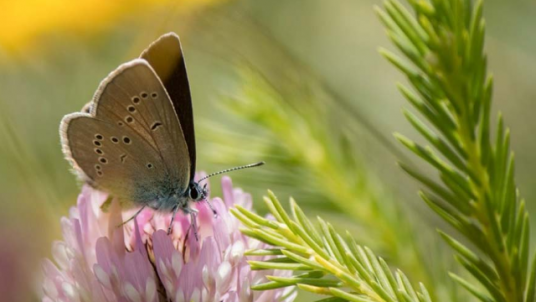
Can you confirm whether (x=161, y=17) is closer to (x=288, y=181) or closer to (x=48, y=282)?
(x=288, y=181)

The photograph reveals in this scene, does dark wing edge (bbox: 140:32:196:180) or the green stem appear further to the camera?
dark wing edge (bbox: 140:32:196:180)

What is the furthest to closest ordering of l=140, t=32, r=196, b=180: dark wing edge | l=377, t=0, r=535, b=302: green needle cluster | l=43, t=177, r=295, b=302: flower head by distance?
l=140, t=32, r=196, b=180: dark wing edge → l=43, t=177, r=295, b=302: flower head → l=377, t=0, r=535, b=302: green needle cluster

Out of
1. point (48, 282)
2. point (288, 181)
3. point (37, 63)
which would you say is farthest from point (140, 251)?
point (37, 63)

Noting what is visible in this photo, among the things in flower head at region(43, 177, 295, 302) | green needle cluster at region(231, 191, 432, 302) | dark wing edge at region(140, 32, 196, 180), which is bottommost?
flower head at region(43, 177, 295, 302)

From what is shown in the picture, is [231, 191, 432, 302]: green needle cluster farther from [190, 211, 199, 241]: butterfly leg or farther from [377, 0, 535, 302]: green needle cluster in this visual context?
[190, 211, 199, 241]: butterfly leg

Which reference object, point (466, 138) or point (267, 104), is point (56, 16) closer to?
point (267, 104)

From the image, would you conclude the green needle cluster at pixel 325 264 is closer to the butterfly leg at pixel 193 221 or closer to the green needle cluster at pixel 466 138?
the green needle cluster at pixel 466 138

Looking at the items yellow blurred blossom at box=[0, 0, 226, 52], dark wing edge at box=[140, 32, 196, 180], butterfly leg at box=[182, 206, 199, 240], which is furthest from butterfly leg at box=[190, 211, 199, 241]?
yellow blurred blossom at box=[0, 0, 226, 52]

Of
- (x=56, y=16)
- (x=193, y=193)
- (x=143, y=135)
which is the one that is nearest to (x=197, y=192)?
(x=193, y=193)
